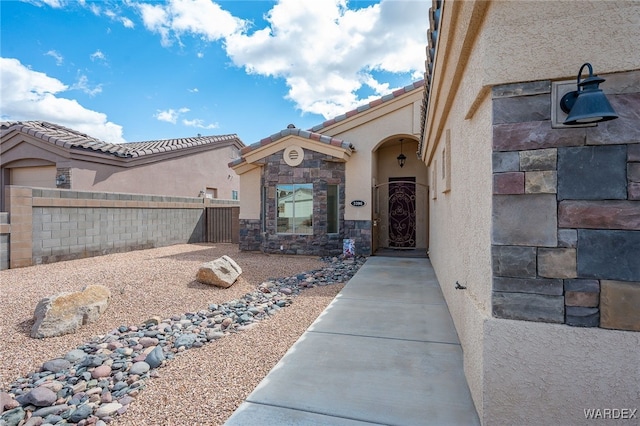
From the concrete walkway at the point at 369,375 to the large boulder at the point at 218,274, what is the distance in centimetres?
269

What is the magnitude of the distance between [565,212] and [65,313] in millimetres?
6134

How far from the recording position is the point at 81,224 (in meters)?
10.0

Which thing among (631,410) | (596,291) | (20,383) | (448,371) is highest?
(596,291)

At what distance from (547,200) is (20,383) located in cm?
525

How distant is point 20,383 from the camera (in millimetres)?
3205

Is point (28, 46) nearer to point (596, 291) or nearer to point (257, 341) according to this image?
point (257, 341)

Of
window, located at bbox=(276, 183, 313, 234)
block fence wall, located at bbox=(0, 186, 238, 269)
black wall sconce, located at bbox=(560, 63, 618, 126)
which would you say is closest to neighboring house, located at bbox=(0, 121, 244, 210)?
block fence wall, located at bbox=(0, 186, 238, 269)

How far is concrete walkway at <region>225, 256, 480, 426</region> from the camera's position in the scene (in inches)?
95.7

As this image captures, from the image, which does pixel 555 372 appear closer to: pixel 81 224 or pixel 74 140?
pixel 81 224

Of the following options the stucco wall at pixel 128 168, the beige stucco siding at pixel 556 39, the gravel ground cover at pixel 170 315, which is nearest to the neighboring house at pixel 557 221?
the beige stucco siding at pixel 556 39

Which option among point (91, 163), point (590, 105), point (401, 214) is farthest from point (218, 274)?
point (91, 163)

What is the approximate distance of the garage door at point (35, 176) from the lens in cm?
1297

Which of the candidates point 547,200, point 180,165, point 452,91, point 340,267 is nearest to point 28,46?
point 180,165

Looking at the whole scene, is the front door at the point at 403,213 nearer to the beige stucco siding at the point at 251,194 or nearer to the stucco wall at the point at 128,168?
the beige stucco siding at the point at 251,194
